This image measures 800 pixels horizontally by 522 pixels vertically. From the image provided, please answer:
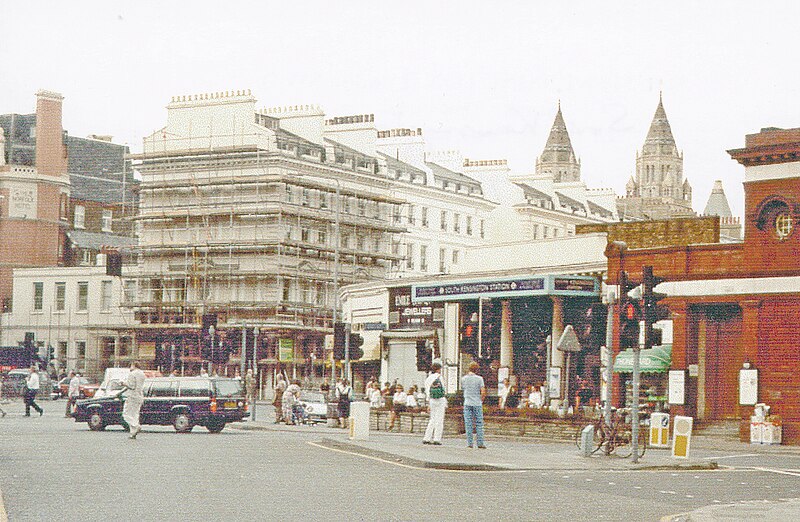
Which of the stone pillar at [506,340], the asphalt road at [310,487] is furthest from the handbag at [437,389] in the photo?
the stone pillar at [506,340]

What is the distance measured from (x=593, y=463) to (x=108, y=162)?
90.2m

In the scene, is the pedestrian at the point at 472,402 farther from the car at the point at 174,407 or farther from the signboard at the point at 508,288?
the signboard at the point at 508,288

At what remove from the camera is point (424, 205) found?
10162 cm

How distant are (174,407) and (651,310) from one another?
1694cm

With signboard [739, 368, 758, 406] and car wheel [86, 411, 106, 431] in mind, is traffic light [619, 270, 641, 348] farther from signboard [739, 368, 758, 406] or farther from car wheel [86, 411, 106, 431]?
car wheel [86, 411, 106, 431]

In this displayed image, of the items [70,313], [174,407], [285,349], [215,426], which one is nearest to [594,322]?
[215,426]

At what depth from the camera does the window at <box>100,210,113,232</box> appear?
355 feet

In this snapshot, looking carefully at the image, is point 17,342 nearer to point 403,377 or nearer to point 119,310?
point 119,310

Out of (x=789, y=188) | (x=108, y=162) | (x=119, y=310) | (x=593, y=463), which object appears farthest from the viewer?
(x=108, y=162)

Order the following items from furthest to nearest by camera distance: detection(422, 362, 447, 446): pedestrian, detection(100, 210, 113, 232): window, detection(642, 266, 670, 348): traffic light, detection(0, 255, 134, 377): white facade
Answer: detection(100, 210, 113, 232): window, detection(0, 255, 134, 377): white facade, detection(422, 362, 447, 446): pedestrian, detection(642, 266, 670, 348): traffic light

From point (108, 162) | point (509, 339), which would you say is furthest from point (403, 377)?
point (108, 162)

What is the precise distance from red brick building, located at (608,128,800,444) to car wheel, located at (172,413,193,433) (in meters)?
13.0

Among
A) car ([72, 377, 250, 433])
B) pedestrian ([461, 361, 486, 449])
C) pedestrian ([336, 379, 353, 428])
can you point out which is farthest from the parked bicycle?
pedestrian ([336, 379, 353, 428])

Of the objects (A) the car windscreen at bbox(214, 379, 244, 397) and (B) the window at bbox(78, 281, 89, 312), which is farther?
(B) the window at bbox(78, 281, 89, 312)
